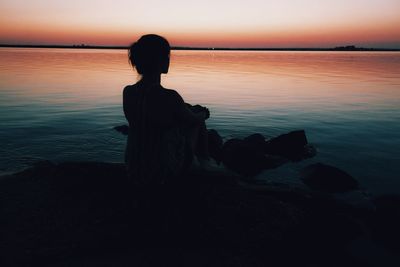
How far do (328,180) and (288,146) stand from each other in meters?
2.96

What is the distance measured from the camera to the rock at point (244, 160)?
33.4ft

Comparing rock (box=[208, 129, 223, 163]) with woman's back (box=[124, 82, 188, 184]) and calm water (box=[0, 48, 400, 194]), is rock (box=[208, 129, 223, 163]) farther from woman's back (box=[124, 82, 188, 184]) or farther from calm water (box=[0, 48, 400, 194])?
woman's back (box=[124, 82, 188, 184])

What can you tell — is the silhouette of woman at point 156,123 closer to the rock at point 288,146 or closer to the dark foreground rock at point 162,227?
the dark foreground rock at point 162,227

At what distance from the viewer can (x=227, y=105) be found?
2434 centimetres

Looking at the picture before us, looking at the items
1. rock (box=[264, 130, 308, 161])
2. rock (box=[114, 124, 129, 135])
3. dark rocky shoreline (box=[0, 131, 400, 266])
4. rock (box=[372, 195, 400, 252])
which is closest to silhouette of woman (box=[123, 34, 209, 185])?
dark rocky shoreline (box=[0, 131, 400, 266])

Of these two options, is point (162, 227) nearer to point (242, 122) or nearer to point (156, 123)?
point (156, 123)

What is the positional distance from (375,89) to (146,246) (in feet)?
110

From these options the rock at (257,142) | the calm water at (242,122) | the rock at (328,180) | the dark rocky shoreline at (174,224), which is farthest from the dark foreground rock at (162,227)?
the rock at (257,142)

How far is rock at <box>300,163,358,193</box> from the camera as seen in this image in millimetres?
8906

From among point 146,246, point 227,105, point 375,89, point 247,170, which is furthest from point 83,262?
point 375,89

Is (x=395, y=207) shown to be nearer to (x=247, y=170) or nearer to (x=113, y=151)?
(x=247, y=170)

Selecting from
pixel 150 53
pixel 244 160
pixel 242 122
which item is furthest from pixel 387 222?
pixel 242 122

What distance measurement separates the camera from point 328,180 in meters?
9.03

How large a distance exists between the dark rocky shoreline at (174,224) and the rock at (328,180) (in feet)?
3.40
